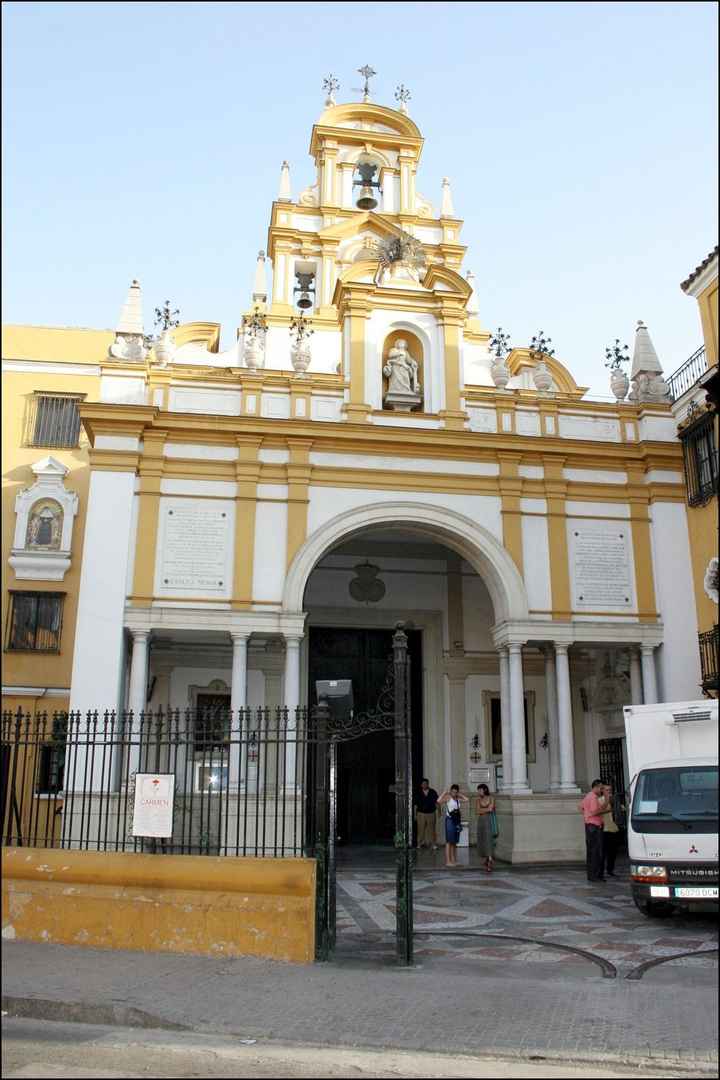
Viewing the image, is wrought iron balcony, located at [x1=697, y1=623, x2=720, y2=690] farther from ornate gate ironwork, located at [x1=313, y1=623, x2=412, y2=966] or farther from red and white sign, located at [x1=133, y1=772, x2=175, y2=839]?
red and white sign, located at [x1=133, y1=772, x2=175, y2=839]

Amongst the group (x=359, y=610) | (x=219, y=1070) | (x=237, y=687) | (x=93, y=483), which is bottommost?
(x=219, y=1070)

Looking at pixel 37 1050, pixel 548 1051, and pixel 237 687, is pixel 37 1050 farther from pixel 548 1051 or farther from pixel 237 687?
pixel 237 687

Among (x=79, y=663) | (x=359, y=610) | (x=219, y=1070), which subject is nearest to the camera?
(x=219, y=1070)

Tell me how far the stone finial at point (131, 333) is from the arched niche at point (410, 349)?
485 centimetres

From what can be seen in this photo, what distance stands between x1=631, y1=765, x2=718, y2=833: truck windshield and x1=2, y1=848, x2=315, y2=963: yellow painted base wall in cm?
468

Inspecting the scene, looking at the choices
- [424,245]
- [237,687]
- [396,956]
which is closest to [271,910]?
[396,956]

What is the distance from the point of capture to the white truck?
10.7 meters

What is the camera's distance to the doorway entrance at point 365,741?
2073 cm

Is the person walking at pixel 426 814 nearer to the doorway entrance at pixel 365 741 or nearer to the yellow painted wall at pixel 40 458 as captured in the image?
the doorway entrance at pixel 365 741

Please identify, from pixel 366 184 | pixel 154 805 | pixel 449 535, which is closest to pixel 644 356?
pixel 449 535

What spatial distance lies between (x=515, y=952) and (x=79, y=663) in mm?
9192

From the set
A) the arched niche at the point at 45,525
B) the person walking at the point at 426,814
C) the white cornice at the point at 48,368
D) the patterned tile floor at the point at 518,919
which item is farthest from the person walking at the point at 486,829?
the white cornice at the point at 48,368

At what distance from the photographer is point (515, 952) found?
957cm

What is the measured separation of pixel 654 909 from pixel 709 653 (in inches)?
275
